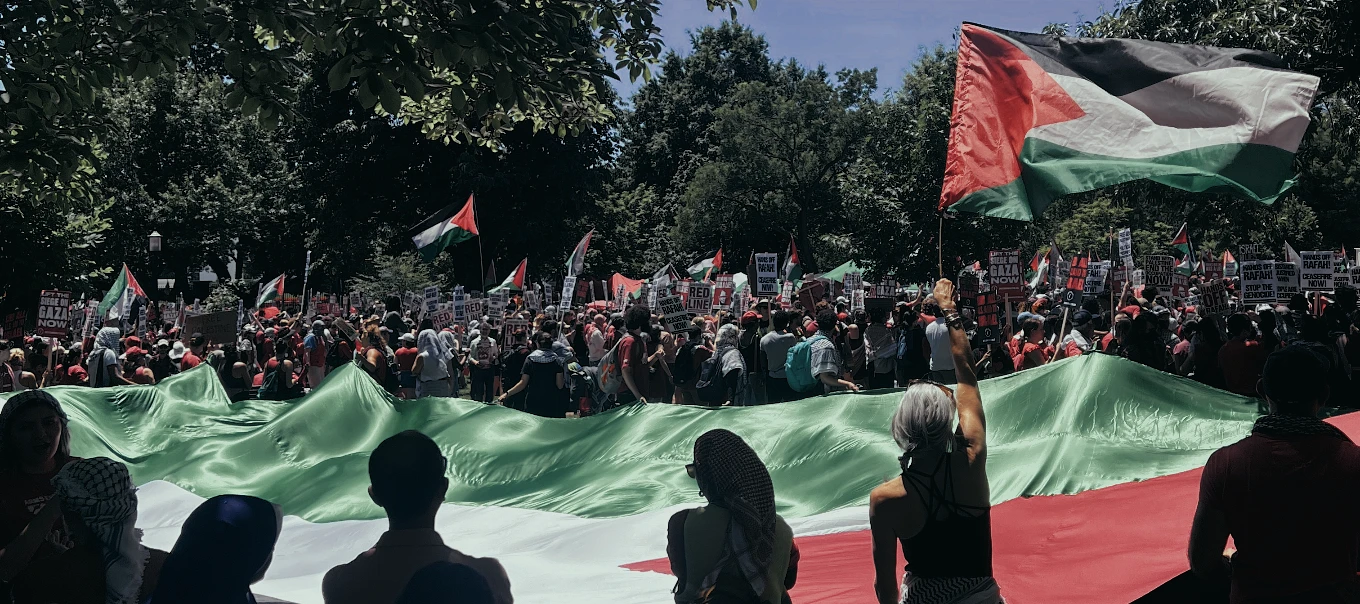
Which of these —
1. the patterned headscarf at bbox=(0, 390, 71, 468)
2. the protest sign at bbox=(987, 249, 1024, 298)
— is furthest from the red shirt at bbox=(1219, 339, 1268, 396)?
the patterned headscarf at bbox=(0, 390, 71, 468)

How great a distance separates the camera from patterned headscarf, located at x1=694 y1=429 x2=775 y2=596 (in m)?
3.81

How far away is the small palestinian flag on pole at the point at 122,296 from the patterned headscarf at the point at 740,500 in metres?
25.8

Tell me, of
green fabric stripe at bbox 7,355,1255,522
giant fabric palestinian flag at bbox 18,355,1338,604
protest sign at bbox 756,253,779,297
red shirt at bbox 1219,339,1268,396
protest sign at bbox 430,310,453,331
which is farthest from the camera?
protest sign at bbox 430,310,453,331

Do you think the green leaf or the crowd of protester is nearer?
the crowd of protester

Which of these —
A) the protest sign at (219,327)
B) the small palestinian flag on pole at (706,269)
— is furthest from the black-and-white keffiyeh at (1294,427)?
the small palestinian flag on pole at (706,269)

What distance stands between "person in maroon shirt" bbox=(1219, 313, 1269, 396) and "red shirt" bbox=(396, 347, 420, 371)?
1065 centimetres

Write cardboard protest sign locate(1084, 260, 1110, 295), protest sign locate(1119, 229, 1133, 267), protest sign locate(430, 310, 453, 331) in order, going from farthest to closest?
cardboard protest sign locate(1084, 260, 1110, 295) → protest sign locate(430, 310, 453, 331) → protest sign locate(1119, 229, 1133, 267)

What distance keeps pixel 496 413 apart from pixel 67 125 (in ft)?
14.4

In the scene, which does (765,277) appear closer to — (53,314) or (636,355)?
(636,355)

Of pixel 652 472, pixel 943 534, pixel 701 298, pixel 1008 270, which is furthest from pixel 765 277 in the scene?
pixel 943 534

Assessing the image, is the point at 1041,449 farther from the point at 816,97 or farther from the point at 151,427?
the point at 816,97

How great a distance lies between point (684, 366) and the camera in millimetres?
15969

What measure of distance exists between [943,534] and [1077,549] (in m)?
2.91

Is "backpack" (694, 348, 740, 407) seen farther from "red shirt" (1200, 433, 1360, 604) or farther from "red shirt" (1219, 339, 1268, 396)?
"red shirt" (1200, 433, 1360, 604)
